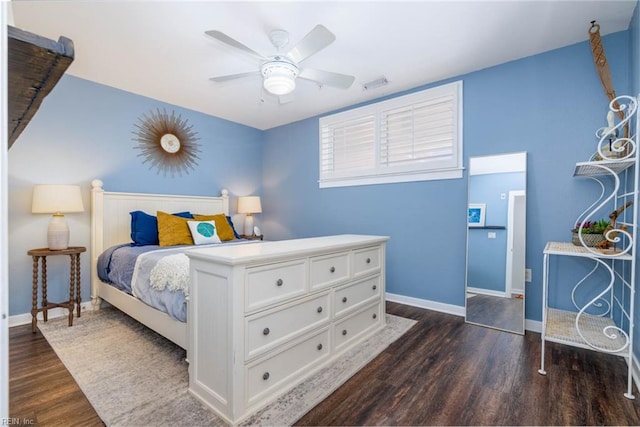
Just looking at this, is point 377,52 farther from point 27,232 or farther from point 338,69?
point 27,232

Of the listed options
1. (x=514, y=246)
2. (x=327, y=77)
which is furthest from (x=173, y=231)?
(x=514, y=246)

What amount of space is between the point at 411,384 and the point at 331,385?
0.51 metres

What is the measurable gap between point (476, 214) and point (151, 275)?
301cm

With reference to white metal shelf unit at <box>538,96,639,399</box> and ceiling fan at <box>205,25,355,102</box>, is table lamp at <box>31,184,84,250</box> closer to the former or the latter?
ceiling fan at <box>205,25,355,102</box>

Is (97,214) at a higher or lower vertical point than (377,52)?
lower

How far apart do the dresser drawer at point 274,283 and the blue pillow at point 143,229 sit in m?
2.18

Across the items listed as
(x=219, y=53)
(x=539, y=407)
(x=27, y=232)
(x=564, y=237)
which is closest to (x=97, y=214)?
(x=27, y=232)

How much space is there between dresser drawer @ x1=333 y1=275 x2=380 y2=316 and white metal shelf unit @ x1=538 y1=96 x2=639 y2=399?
121 centimetres

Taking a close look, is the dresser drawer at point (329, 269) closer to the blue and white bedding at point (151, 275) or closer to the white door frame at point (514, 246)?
the blue and white bedding at point (151, 275)

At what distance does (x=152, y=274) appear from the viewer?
2316mm

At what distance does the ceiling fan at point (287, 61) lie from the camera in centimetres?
193

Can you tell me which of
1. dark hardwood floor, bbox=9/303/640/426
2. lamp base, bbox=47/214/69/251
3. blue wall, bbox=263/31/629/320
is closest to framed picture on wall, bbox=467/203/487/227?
blue wall, bbox=263/31/629/320

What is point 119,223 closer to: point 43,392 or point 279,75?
point 43,392

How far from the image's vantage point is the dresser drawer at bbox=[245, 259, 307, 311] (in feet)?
5.25
